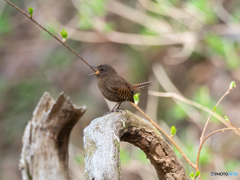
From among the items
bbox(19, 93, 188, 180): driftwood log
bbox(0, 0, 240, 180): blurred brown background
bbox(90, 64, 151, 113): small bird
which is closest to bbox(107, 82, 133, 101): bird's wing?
bbox(90, 64, 151, 113): small bird

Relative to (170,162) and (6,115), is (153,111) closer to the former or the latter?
(170,162)

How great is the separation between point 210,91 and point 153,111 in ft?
4.71

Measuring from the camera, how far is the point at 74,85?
846 cm

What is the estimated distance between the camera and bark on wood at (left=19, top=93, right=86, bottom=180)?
2742mm

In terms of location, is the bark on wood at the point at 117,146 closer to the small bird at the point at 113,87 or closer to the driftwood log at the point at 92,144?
the driftwood log at the point at 92,144

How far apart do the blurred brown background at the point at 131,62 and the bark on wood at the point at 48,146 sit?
117cm

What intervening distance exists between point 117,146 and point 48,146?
52.7 inches

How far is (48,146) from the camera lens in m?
2.79

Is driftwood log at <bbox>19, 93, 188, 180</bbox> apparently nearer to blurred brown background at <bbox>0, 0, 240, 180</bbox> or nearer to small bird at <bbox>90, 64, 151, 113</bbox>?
small bird at <bbox>90, 64, 151, 113</bbox>

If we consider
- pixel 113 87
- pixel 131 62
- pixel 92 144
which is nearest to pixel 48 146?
pixel 113 87

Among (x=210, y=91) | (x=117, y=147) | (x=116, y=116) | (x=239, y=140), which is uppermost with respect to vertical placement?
(x=210, y=91)

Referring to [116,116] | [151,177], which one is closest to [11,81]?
[151,177]

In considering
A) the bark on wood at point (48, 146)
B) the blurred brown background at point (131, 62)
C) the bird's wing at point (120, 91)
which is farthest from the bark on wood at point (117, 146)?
the blurred brown background at point (131, 62)

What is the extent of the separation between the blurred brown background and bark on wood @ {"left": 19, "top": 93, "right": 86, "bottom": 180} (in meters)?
1.17
